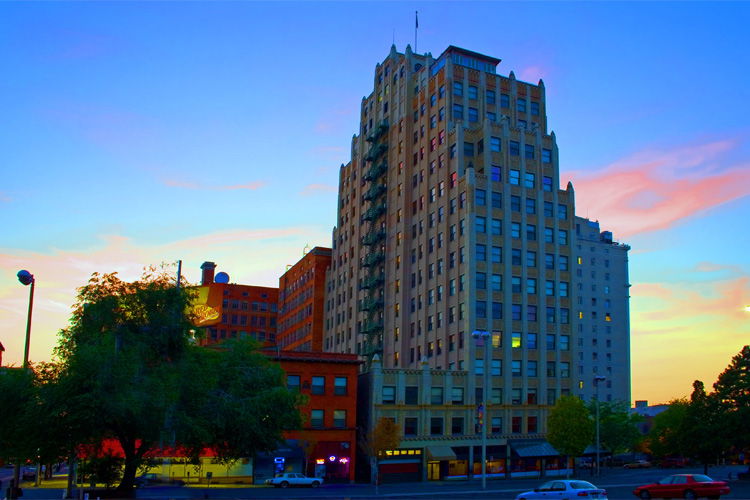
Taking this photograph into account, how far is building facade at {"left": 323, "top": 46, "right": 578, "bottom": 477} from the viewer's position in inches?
3152

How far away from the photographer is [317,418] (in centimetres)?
7344

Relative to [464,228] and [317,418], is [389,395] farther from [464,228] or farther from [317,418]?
[464,228]

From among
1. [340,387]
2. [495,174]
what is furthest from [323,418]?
[495,174]

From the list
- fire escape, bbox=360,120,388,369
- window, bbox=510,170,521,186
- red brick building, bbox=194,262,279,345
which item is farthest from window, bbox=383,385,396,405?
red brick building, bbox=194,262,279,345

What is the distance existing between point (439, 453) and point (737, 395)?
93.2 feet

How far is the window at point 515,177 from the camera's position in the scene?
86.3 meters

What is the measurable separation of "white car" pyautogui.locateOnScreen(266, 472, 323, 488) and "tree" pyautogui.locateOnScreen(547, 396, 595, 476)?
76.1 ft

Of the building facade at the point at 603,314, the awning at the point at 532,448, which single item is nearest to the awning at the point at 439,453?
the awning at the point at 532,448

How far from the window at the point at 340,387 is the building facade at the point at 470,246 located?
379 cm

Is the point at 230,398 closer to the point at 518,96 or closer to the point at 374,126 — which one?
the point at 518,96

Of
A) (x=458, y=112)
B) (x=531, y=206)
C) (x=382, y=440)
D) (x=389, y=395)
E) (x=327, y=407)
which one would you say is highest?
(x=458, y=112)

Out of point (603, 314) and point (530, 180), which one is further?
point (603, 314)

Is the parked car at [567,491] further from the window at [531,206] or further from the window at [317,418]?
the window at [531,206]

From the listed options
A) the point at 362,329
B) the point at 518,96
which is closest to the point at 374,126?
the point at 518,96
